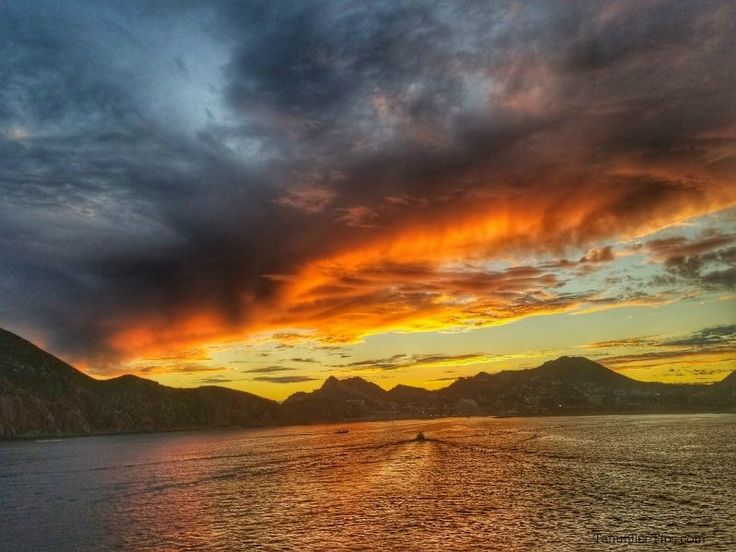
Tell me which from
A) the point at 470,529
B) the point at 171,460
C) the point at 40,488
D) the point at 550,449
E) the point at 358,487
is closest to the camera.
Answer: the point at 470,529

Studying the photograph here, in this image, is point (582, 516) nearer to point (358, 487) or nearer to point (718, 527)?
point (718, 527)

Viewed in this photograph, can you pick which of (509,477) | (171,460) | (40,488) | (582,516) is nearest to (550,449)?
(509,477)

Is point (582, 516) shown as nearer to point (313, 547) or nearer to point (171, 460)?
point (313, 547)

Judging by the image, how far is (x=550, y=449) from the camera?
180 m

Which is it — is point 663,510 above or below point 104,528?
below

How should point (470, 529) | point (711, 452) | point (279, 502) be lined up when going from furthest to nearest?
point (711, 452), point (279, 502), point (470, 529)

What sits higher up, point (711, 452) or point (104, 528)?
point (104, 528)

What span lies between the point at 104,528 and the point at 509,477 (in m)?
81.5

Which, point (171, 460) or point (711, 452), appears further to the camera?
point (171, 460)

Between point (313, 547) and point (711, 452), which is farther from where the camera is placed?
point (711, 452)

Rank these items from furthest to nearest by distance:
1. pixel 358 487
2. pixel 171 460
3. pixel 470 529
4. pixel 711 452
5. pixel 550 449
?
pixel 171 460 < pixel 550 449 < pixel 711 452 < pixel 358 487 < pixel 470 529

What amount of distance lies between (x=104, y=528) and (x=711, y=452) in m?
166

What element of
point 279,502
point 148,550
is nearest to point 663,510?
point 279,502

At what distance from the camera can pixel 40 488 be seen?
412 feet
